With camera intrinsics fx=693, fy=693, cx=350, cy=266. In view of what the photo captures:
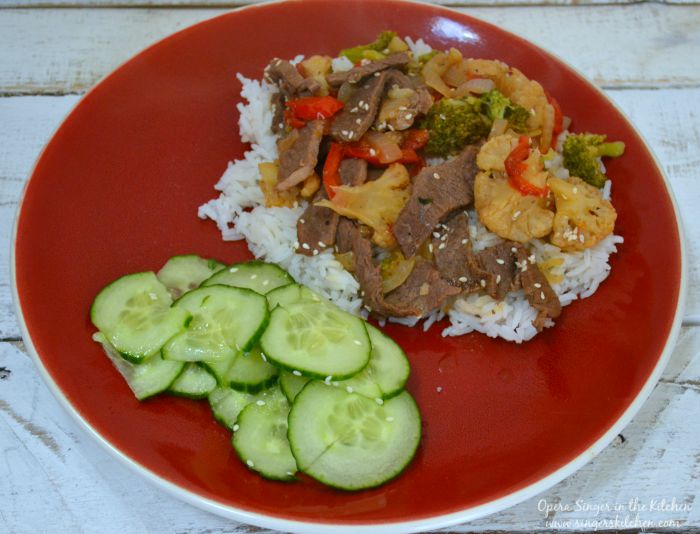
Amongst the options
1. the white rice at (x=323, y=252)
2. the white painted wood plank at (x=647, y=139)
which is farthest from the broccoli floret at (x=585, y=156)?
the white painted wood plank at (x=647, y=139)

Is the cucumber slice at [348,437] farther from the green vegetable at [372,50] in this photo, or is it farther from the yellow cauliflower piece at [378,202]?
the green vegetable at [372,50]

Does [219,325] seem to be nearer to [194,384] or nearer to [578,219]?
[194,384]

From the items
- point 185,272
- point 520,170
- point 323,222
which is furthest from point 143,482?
point 520,170

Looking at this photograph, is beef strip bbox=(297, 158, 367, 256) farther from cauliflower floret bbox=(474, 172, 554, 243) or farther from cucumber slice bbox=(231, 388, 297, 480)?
cucumber slice bbox=(231, 388, 297, 480)

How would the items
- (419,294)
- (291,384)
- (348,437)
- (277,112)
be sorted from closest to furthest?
1. (348,437)
2. (291,384)
3. (419,294)
4. (277,112)

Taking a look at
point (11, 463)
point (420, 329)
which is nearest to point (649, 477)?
point (420, 329)

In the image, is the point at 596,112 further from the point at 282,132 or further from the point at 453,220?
the point at 282,132
